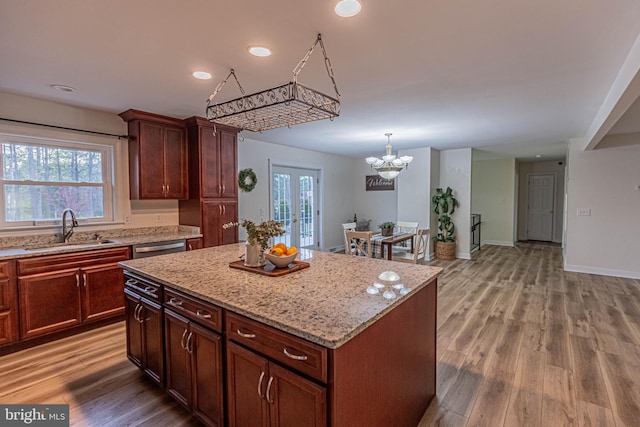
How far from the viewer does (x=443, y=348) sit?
2.88m

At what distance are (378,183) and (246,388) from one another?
22.5ft

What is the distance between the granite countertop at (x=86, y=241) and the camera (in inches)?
116

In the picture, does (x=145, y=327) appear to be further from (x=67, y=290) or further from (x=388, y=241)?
(x=388, y=241)

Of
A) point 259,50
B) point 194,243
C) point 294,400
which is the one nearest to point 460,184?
point 194,243

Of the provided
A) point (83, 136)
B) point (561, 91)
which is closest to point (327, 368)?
point (561, 91)

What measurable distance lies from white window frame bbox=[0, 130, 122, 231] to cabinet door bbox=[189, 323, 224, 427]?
9.11ft

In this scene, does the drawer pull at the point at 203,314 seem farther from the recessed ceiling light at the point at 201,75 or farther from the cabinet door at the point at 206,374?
the recessed ceiling light at the point at 201,75

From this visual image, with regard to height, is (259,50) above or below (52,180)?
above

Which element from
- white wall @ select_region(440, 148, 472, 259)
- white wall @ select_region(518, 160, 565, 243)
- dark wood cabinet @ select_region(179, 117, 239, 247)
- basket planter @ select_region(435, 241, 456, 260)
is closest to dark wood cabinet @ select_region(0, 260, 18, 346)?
dark wood cabinet @ select_region(179, 117, 239, 247)

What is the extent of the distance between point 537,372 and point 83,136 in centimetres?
500

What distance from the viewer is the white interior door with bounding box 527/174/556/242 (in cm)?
882

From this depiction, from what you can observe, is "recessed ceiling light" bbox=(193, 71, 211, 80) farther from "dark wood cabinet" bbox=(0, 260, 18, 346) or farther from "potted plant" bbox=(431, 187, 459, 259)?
"potted plant" bbox=(431, 187, 459, 259)

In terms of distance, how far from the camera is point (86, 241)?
140 inches

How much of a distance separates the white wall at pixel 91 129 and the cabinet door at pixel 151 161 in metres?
0.32
